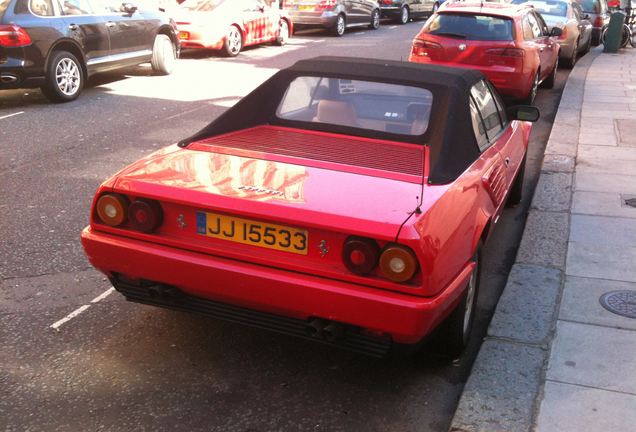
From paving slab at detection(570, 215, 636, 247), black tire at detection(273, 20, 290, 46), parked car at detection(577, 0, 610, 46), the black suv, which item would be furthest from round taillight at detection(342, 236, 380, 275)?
parked car at detection(577, 0, 610, 46)

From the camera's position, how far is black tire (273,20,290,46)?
18.3 m

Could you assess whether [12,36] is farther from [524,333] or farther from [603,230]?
[524,333]

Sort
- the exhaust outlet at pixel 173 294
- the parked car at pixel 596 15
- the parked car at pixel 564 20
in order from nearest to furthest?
the exhaust outlet at pixel 173 294 → the parked car at pixel 564 20 → the parked car at pixel 596 15

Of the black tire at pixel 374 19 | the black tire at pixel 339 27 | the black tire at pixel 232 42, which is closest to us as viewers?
the black tire at pixel 232 42

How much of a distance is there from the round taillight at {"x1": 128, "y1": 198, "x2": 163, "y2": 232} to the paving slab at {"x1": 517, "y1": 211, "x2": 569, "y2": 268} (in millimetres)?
2730

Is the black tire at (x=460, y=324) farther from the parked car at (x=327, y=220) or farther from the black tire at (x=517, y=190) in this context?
the black tire at (x=517, y=190)

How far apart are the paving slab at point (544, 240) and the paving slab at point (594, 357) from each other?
3.28ft

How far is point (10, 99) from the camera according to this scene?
10.6 metres

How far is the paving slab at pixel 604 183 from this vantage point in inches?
254

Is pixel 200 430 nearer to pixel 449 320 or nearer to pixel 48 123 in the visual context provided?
pixel 449 320

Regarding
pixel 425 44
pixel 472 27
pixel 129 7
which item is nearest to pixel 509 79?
pixel 472 27

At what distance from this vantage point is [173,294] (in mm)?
3156

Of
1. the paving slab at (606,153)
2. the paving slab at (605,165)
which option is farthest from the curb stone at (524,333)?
the paving slab at (606,153)

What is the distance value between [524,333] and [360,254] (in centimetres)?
145
